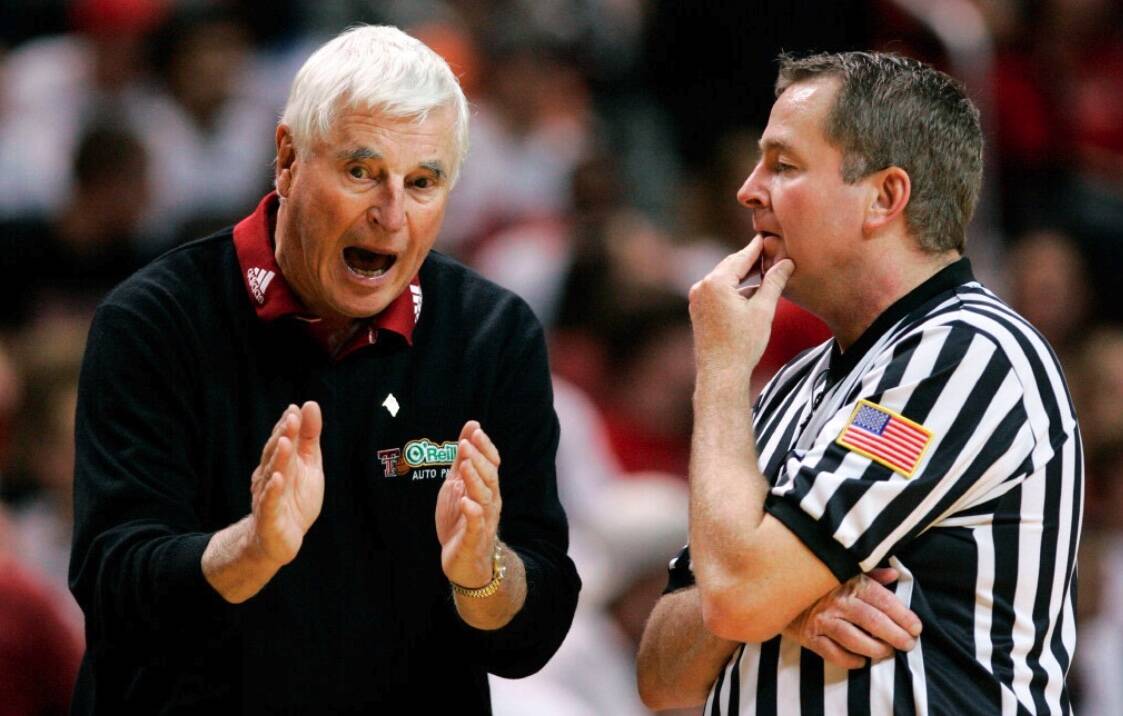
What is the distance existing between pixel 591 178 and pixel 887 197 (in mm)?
4719

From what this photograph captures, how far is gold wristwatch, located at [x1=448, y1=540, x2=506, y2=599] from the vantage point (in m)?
3.23

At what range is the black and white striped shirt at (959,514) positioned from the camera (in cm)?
317

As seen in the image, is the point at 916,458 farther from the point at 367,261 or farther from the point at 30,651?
the point at 30,651

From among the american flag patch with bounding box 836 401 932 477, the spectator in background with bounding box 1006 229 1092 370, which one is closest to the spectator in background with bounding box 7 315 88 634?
the american flag patch with bounding box 836 401 932 477

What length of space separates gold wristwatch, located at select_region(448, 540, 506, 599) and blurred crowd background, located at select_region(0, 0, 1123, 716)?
2058mm

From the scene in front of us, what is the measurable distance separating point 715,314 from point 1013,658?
83 cm

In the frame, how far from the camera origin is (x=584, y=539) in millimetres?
5699

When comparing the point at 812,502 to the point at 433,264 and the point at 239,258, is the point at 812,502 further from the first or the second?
the point at 239,258

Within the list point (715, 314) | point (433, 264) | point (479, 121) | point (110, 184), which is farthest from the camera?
point (479, 121)

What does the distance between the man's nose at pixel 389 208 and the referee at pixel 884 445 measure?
60cm

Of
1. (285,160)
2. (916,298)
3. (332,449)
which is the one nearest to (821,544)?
(916,298)

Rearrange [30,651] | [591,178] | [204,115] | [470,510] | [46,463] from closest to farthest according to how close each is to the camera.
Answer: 1. [470,510]
2. [30,651]
3. [46,463]
4. [591,178]
5. [204,115]

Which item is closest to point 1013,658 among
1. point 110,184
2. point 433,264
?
point 433,264

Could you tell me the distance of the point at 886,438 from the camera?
3.20 metres
